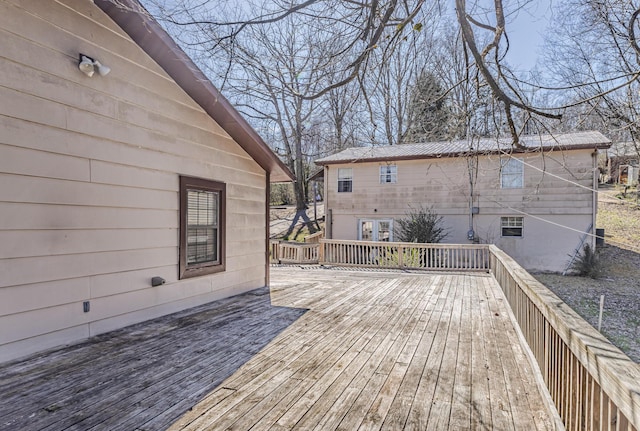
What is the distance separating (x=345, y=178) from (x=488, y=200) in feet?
18.3

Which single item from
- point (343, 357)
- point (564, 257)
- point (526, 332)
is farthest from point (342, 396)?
point (564, 257)

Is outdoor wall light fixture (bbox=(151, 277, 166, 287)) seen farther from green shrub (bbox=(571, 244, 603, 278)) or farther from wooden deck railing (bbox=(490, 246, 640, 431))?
green shrub (bbox=(571, 244, 603, 278))

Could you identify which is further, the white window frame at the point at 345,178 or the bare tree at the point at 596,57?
the white window frame at the point at 345,178

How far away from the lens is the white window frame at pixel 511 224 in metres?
13.1

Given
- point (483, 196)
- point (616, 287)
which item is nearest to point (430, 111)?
point (483, 196)

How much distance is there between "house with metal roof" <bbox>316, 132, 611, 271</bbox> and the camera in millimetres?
12289

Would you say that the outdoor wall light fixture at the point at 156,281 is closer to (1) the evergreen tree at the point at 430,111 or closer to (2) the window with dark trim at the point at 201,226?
(2) the window with dark trim at the point at 201,226

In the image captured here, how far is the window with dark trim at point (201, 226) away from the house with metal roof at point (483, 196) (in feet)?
26.2

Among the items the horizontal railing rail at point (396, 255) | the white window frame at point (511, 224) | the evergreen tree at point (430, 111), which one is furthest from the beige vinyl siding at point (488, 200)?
the evergreen tree at point (430, 111)

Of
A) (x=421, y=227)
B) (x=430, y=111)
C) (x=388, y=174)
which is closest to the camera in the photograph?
(x=430, y=111)

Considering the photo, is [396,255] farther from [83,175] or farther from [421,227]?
[83,175]

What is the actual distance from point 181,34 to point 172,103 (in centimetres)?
92

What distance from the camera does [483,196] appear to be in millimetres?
13414

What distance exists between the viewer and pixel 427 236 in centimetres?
1248
